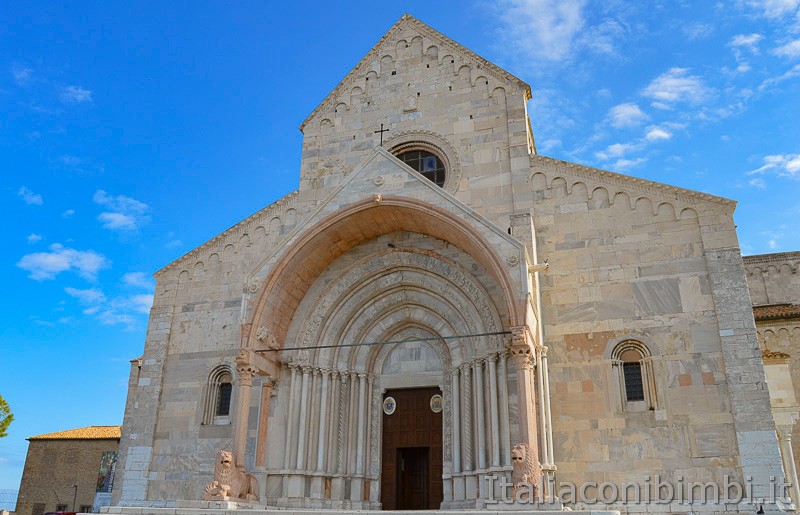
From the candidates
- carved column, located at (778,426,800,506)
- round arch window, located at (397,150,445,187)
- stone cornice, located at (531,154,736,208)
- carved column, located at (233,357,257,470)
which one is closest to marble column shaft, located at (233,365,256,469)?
carved column, located at (233,357,257,470)

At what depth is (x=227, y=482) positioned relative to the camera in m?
11.7

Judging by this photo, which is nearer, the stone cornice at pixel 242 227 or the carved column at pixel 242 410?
the carved column at pixel 242 410

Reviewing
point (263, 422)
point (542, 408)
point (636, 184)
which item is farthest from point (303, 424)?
point (636, 184)

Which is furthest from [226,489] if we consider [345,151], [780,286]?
[780,286]

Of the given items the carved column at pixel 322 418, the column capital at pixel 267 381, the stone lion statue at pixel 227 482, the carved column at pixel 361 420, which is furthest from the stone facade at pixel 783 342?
the stone lion statue at pixel 227 482

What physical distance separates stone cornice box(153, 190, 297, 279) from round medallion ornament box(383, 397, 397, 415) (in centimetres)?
510

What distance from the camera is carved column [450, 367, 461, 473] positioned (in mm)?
12797

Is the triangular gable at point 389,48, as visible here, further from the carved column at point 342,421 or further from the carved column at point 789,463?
the carved column at point 789,463

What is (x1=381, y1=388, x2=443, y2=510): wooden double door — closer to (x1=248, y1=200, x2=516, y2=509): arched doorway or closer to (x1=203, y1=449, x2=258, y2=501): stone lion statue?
(x1=248, y1=200, x2=516, y2=509): arched doorway

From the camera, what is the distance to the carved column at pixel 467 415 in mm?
12508

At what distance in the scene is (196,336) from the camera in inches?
596

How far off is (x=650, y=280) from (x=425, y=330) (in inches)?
188

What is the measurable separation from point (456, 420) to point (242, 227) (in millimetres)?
6824

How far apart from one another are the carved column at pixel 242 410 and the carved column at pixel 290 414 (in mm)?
991
